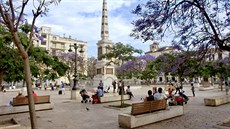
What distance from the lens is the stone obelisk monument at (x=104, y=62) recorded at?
35625 millimetres

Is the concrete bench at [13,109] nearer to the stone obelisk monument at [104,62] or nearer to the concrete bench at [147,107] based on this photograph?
the concrete bench at [147,107]

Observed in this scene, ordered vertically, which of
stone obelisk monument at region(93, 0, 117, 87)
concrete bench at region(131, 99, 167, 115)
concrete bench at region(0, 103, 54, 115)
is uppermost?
stone obelisk monument at region(93, 0, 117, 87)

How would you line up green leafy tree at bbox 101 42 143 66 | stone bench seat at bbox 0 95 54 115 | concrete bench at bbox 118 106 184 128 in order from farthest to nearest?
green leafy tree at bbox 101 42 143 66, stone bench seat at bbox 0 95 54 115, concrete bench at bbox 118 106 184 128

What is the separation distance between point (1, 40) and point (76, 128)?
4042 mm

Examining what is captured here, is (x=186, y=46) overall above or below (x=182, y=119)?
above

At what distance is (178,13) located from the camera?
30.5 ft

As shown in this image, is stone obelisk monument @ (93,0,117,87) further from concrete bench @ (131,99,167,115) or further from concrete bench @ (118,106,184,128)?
concrete bench @ (118,106,184,128)

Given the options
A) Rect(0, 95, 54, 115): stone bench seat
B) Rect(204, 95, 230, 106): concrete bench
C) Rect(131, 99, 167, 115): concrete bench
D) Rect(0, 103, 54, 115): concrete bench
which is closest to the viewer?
Rect(131, 99, 167, 115): concrete bench

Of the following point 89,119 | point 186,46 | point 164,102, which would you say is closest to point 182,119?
point 164,102

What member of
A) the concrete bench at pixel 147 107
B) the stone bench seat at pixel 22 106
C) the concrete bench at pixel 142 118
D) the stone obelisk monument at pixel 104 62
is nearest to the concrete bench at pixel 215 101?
the concrete bench at pixel 142 118

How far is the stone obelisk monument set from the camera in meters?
35.6

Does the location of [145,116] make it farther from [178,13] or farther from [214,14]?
[214,14]

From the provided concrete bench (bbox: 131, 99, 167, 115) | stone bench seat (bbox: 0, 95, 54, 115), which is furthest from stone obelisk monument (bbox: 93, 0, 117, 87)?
concrete bench (bbox: 131, 99, 167, 115)

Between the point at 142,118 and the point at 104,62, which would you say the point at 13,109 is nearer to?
the point at 142,118
